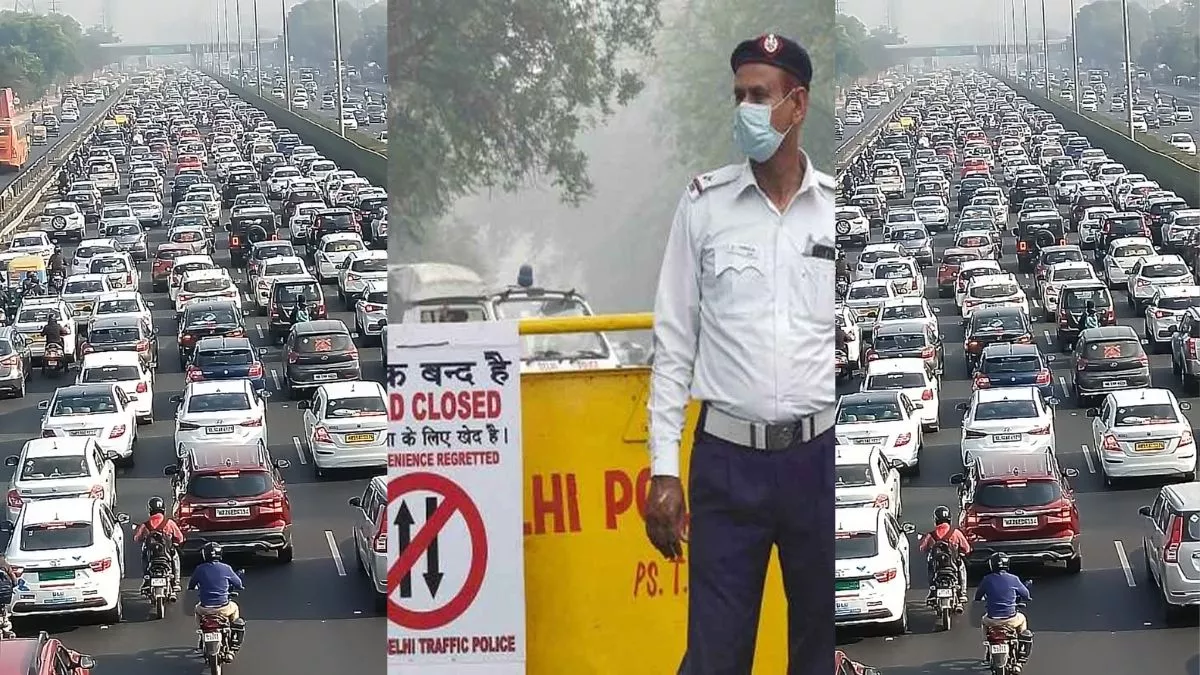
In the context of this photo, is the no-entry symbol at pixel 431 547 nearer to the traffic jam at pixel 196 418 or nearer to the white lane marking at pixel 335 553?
the traffic jam at pixel 196 418

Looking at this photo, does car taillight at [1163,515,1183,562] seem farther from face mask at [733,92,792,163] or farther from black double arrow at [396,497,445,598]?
face mask at [733,92,792,163]

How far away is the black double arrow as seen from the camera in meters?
7.30

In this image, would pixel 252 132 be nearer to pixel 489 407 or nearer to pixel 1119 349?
pixel 1119 349

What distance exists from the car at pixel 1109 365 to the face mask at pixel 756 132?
36674 millimetres

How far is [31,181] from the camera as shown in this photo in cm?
11200

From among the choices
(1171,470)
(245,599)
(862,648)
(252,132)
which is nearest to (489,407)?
(862,648)

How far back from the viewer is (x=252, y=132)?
14762cm

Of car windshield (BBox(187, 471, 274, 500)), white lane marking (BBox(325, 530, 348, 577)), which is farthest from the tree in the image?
car windshield (BBox(187, 471, 274, 500))

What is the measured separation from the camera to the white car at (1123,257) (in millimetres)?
59156

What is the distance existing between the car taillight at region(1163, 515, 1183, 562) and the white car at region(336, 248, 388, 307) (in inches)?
1192

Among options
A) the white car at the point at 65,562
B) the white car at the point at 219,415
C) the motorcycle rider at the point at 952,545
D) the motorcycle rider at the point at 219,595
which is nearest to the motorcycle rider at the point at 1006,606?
the motorcycle rider at the point at 952,545

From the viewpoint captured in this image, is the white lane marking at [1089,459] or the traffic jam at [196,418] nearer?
the traffic jam at [196,418]

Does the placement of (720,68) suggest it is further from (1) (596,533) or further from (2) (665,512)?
(1) (596,533)

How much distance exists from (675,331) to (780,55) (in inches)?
31.0
